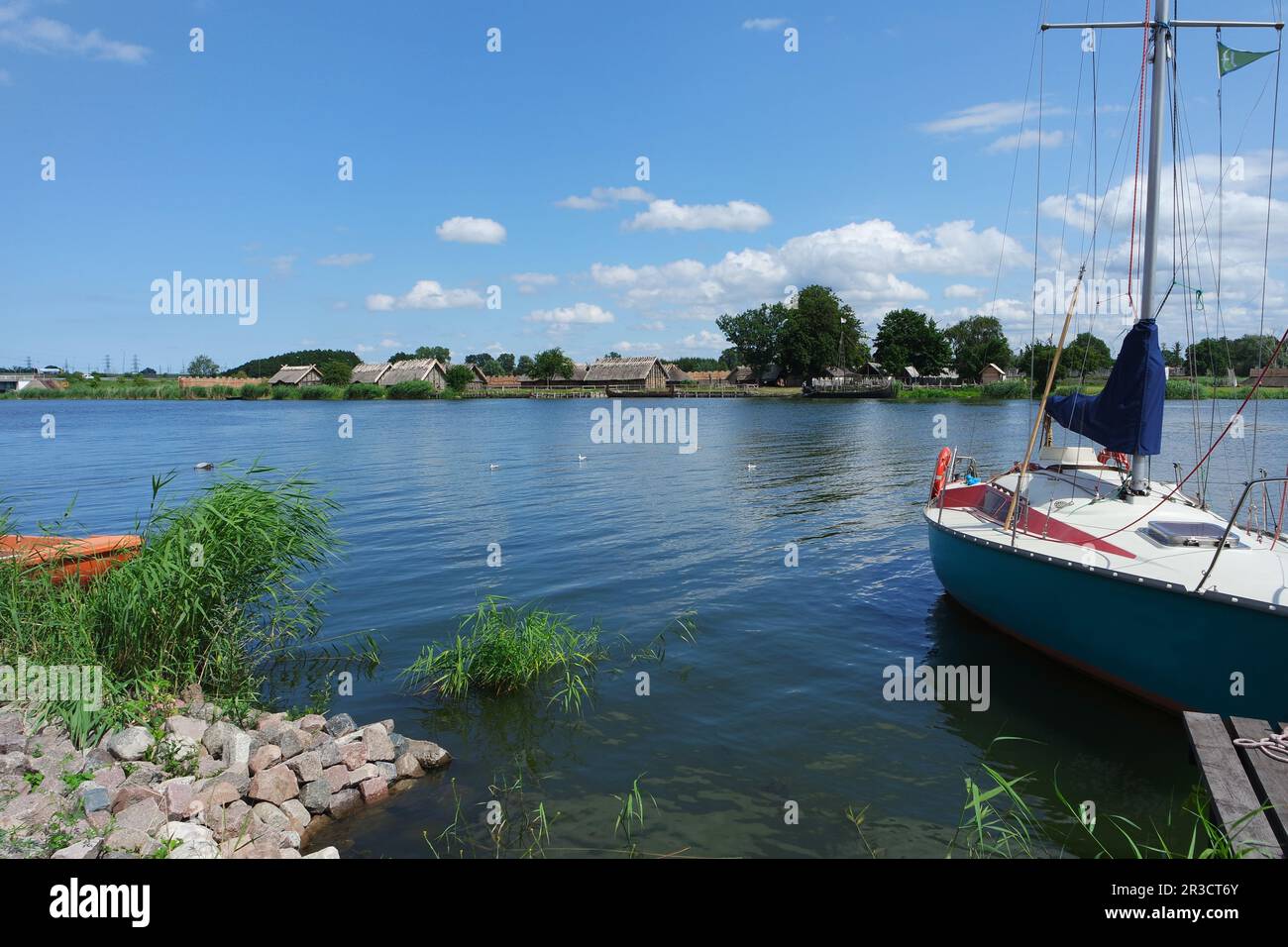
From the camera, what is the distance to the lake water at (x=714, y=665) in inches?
286

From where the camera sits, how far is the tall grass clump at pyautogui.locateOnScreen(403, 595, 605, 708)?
980 cm

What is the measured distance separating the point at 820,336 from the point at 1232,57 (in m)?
108

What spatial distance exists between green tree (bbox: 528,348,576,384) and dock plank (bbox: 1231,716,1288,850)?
125900 millimetres

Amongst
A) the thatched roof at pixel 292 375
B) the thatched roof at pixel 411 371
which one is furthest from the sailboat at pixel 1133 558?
the thatched roof at pixel 292 375

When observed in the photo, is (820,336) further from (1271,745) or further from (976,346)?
(1271,745)

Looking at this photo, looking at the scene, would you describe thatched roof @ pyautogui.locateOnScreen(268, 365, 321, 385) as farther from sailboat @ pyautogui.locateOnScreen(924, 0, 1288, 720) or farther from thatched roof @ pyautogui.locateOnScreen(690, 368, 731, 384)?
sailboat @ pyautogui.locateOnScreen(924, 0, 1288, 720)

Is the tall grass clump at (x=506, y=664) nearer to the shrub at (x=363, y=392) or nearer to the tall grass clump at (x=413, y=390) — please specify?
the tall grass clump at (x=413, y=390)

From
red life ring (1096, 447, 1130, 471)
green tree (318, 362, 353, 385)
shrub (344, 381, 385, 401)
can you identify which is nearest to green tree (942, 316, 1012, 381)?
shrub (344, 381, 385, 401)

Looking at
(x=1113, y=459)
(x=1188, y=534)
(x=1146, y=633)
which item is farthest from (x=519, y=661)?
(x=1113, y=459)

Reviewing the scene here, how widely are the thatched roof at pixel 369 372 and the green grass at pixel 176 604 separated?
120354mm

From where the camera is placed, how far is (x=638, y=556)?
55.0 feet

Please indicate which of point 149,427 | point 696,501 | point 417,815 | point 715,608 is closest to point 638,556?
point 715,608
